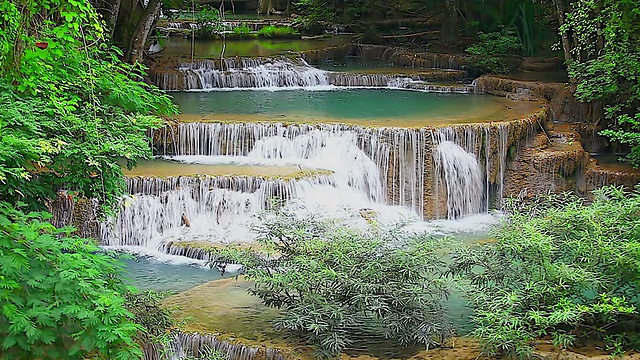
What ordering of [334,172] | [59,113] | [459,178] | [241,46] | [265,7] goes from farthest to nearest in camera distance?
[265,7], [241,46], [459,178], [334,172], [59,113]

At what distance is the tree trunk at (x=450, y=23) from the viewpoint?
2191cm

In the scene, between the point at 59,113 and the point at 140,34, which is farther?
the point at 140,34

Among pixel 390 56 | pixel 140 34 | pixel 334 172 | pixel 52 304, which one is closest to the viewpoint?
pixel 52 304

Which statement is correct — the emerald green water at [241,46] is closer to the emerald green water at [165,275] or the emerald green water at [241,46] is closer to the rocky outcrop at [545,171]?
the rocky outcrop at [545,171]

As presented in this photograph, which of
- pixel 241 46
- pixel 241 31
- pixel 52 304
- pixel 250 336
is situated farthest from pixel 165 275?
pixel 241 31

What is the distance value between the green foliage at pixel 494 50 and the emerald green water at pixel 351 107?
2.15 meters

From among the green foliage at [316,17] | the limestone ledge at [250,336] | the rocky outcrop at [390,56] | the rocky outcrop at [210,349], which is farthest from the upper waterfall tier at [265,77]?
the rocky outcrop at [210,349]

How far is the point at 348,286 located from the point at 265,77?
39.3ft

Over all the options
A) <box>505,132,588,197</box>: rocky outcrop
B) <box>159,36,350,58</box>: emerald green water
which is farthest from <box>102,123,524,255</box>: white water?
<box>159,36,350,58</box>: emerald green water

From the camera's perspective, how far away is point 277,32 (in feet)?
86.2

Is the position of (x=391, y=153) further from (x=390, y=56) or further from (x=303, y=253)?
(x=390, y=56)

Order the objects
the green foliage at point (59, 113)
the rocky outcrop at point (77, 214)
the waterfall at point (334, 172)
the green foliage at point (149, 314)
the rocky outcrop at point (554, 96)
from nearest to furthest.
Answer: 1. the green foliage at point (59, 113)
2. the green foliage at point (149, 314)
3. the rocky outcrop at point (77, 214)
4. the waterfall at point (334, 172)
5. the rocky outcrop at point (554, 96)

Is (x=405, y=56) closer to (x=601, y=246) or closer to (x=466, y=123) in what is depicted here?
(x=466, y=123)

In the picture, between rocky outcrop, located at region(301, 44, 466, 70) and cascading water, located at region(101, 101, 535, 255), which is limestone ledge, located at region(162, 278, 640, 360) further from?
rocky outcrop, located at region(301, 44, 466, 70)
